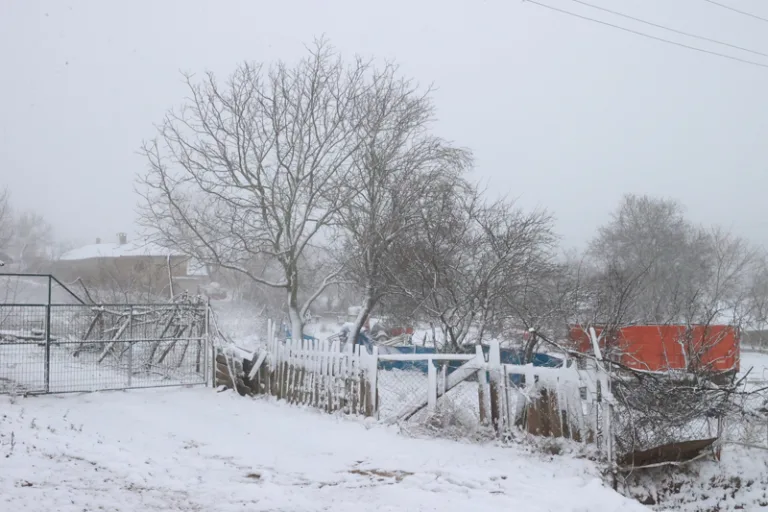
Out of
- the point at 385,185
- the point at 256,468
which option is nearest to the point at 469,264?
the point at 385,185

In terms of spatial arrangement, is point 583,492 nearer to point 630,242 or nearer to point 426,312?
point 426,312

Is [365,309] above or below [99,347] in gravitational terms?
above

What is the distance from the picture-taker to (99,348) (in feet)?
41.3

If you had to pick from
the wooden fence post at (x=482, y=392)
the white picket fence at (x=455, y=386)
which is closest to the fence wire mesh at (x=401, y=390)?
the white picket fence at (x=455, y=386)

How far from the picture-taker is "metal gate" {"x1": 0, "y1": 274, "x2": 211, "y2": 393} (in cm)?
1059

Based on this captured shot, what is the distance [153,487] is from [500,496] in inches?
122

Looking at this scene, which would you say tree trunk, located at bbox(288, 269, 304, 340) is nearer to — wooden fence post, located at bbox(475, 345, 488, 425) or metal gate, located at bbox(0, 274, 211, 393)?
metal gate, located at bbox(0, 274, 211, 393)

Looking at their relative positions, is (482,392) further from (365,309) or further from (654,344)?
(654,344)

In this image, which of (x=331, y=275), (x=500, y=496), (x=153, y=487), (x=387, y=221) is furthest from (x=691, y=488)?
(x=331, y=275)

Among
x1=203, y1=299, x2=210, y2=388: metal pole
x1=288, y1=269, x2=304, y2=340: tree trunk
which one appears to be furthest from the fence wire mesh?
x1=288, y1=269, x2=304, y2=340: tree trunk

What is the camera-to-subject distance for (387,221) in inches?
608

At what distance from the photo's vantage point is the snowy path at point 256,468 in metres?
5.09

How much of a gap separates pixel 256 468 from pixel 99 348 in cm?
767

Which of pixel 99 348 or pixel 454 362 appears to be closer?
pixel 454 362
